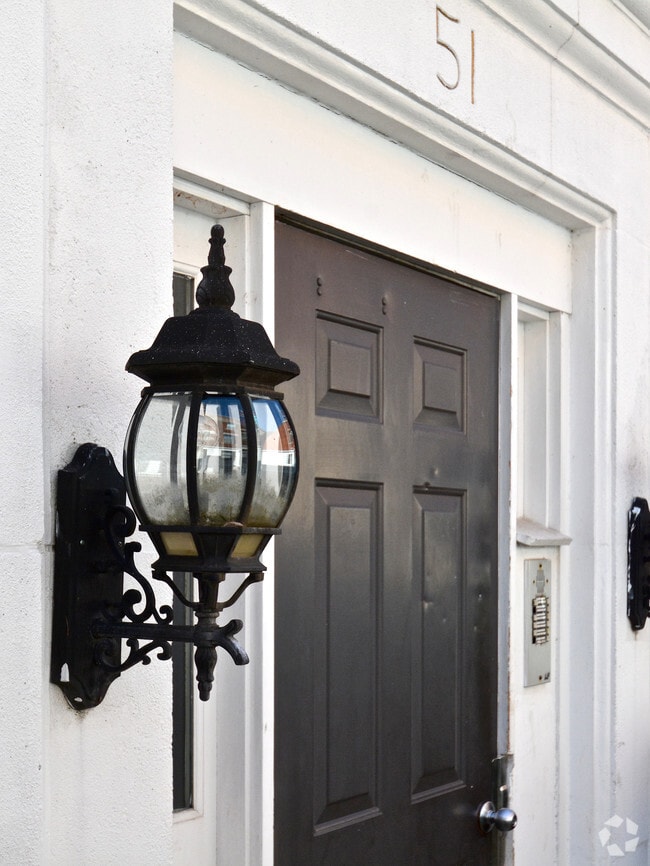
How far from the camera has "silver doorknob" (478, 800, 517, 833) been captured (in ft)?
9.25

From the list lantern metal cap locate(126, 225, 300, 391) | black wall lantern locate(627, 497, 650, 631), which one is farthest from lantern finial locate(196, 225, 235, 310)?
black wall lantern locate(627, 497, 650, 631)

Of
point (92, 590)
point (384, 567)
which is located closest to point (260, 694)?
point (384, 567)

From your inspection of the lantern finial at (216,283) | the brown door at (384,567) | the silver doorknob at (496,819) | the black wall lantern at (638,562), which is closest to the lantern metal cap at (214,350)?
the lantern finial at (216,283)

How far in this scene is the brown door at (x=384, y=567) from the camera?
2.22 meters

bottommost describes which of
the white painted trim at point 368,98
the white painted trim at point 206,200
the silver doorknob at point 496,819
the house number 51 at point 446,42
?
the silver doorknob at point 496,819

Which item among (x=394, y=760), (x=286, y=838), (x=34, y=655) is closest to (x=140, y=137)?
(x=34, y=655)

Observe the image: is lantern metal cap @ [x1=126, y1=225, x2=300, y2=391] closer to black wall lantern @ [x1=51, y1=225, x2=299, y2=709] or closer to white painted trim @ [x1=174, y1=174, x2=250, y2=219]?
black wall lantern @ [x1=51, y1=225, x2=299, y2=709]

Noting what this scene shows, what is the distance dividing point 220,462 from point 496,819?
6.10 ft

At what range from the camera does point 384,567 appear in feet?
8.11

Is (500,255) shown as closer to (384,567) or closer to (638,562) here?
(384,567)

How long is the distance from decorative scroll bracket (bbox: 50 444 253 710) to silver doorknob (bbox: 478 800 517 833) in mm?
1601

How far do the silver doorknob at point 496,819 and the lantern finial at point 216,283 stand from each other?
6.07 ft

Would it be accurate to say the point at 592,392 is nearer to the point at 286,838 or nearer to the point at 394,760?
the point at 394,760

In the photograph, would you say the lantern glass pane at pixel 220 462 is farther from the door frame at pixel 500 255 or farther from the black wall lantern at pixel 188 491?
the door frame at pixel 500 255
